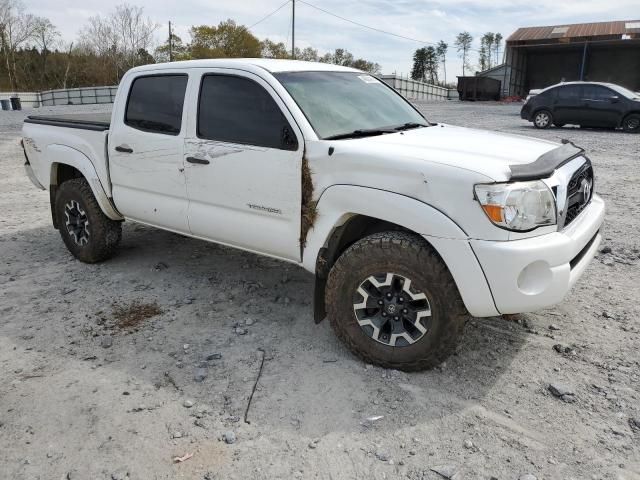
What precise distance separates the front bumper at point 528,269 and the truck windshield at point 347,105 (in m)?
1.33

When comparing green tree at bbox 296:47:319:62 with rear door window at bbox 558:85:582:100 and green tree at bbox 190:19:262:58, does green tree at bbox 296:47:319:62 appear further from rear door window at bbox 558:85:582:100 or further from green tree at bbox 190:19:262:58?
rear door window at bbox 558:85:582:100

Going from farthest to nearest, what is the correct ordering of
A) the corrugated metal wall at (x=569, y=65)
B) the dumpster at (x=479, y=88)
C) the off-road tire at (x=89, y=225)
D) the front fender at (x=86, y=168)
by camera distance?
1. the corrugated metal wall at (x=569, y=65)
2. the dumpster at (x=479, y=88)
3. the off-road tire at (x=89, y=225)
4. the front fender at (x=86, y=168)

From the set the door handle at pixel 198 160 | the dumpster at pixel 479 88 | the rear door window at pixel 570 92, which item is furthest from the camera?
the dumpster at pixel 479 88

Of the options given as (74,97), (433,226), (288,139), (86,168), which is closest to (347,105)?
(288,139)

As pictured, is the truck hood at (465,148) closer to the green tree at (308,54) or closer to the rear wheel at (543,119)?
the rear wheel at (543,119)

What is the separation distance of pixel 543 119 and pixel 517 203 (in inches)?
649

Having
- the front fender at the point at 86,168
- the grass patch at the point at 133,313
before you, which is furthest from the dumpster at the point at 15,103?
the grass patch at the point at 133,313

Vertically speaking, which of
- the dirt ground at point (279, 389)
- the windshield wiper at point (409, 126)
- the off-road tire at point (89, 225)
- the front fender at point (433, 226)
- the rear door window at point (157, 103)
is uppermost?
the rear door window at point (157, 103)

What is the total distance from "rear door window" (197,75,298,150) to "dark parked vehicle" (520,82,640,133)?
1597 cm

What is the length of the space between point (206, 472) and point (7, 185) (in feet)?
28.8

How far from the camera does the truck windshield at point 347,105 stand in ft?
11.8

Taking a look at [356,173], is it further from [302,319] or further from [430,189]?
[302,319]

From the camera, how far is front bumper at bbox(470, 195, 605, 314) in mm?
2748

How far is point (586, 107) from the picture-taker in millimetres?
16812
